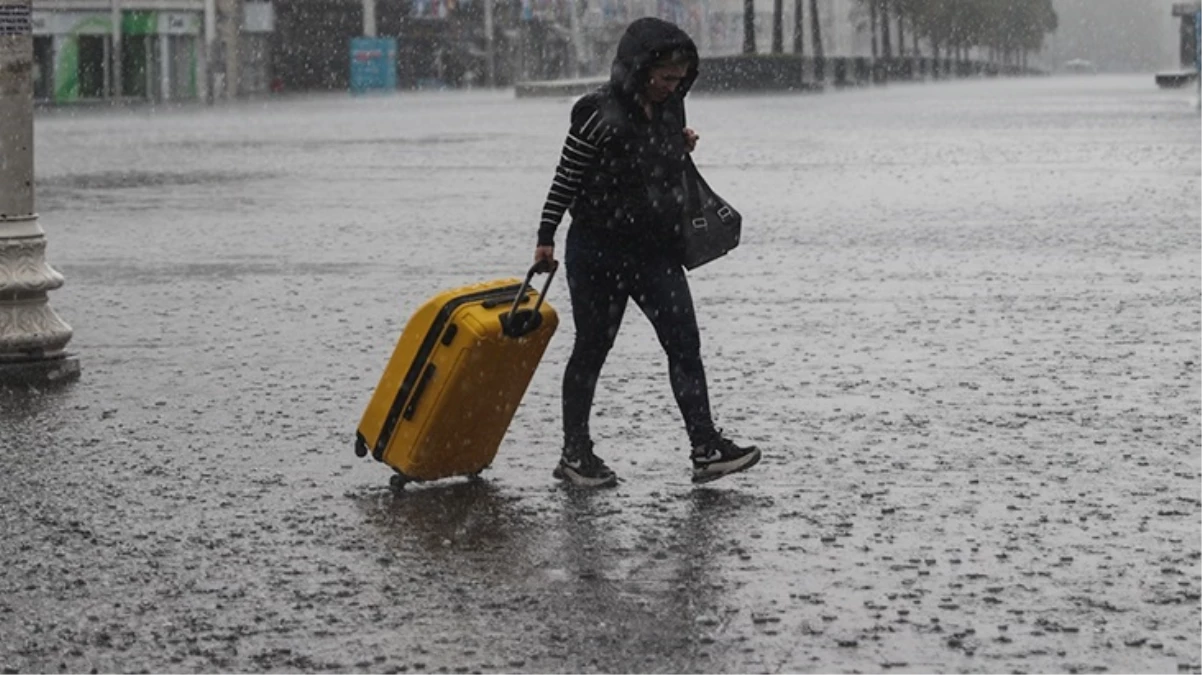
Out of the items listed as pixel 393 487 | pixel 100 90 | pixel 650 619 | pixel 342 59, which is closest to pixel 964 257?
pixel 393 487

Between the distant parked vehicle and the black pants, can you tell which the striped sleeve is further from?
the distant parked vehicle

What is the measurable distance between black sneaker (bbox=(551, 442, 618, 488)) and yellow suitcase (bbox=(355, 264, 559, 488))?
0.73 feet

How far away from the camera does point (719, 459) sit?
24.4 feet

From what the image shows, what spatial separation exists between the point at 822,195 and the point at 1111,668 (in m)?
16.5

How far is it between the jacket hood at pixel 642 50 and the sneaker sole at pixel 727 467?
1.10m

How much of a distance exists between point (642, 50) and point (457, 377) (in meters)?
1.06

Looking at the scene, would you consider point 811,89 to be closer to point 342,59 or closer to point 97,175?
point 342,59

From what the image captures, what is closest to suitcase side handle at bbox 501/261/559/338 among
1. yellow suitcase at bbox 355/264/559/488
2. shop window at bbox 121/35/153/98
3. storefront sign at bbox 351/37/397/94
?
yellow suitcase at bbox 355/264/559/488

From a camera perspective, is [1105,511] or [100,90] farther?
[100,90]

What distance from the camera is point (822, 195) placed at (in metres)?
21.5

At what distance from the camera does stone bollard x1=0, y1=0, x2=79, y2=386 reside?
10.2 meters

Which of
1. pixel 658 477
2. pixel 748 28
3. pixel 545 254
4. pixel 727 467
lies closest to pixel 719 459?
pixel 727 467

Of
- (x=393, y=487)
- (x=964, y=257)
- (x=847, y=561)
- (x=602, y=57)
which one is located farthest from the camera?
(x=602, y=57)

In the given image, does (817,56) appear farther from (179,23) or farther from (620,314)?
(620,314)
